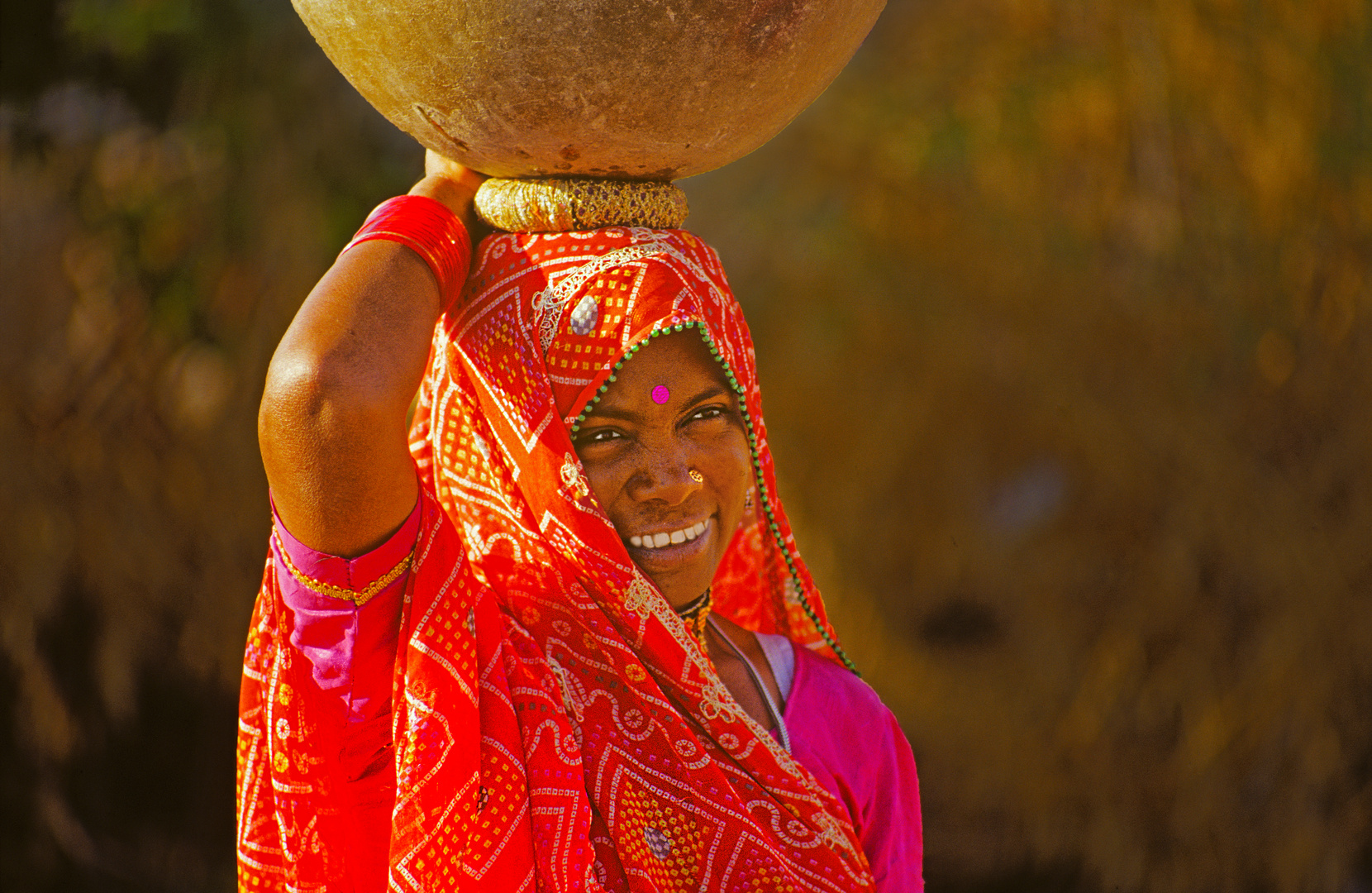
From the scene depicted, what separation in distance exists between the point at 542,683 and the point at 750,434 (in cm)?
40

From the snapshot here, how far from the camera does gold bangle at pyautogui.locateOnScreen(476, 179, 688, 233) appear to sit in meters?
1.19

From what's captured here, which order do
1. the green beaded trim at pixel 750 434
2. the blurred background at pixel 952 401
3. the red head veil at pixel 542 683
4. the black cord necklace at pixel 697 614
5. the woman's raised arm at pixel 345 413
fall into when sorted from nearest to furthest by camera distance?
the woman's raised arm at pixel 345 413
the red head veil at pixel 542 683
the green beaded trim at pixel 750 434
the black cord necklace at pixel 697 614
the blurred background at pixel 952 401

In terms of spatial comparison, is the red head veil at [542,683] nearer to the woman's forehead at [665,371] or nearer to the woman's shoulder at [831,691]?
the woman's forehead at [665,371]

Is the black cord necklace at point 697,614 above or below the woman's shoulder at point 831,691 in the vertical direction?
above

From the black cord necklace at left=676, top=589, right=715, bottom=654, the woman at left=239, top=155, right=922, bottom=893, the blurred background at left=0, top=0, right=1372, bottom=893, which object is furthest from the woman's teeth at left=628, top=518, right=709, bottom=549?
the blurred background at left=0, top=0, right=1372, bottom=893

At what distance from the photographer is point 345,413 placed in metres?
0.89

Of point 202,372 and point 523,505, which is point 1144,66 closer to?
point 523,505

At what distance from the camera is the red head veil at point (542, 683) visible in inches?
40.8

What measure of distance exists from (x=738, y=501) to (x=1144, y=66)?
2574 millimetres

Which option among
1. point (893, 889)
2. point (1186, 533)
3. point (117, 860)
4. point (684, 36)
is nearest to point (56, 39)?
point (117, 860)

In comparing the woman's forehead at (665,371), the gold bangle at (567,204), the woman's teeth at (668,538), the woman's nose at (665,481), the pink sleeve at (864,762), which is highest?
the gold bangle at (567,204)

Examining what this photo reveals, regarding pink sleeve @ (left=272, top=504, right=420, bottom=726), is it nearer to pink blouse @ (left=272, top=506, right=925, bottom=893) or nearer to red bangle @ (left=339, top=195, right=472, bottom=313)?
pink blouse @ (left=272, top=506, right=925, bottom=893)

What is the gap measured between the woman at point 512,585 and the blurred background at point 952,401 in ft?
7.05

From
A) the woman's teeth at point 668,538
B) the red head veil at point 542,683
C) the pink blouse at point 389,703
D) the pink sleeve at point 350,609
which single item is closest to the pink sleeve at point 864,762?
the pink blouse at point 389,703
